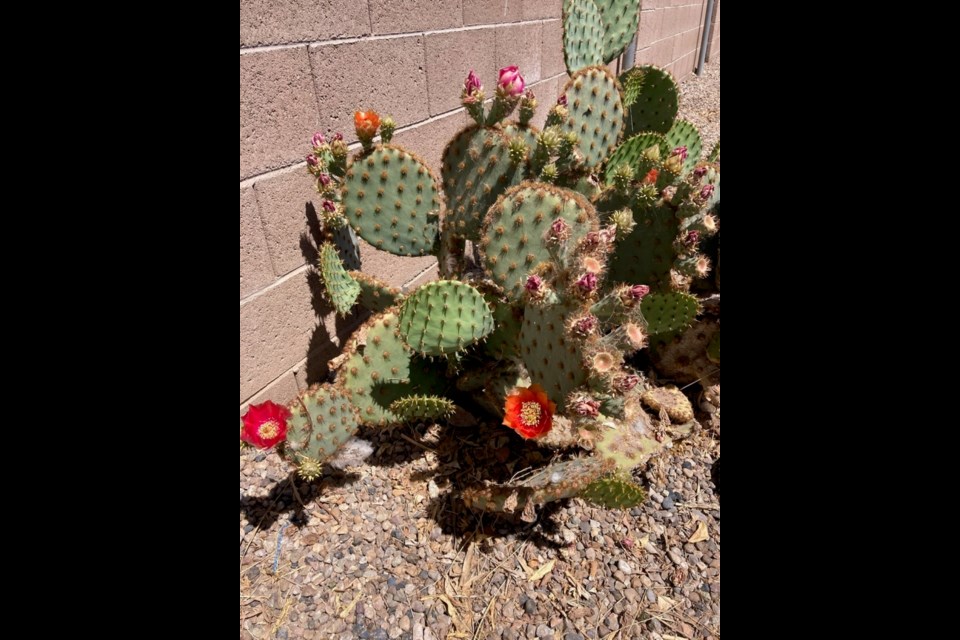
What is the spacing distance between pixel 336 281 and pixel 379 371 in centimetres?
44

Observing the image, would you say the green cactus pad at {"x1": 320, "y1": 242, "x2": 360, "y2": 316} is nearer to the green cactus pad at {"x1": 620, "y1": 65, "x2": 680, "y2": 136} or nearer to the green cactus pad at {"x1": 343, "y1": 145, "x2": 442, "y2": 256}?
the green cactus pad at {"x1": 343, "y1": 145, "x2": 442, "y2": 256}

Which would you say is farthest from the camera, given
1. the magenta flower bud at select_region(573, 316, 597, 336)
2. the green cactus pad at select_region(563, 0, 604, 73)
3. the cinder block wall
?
the green cactus pad at select_region(563, 0, 604, 73)

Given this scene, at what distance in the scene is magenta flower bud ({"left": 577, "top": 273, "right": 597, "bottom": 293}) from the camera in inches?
59.0

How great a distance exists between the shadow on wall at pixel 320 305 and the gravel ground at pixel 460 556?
55 cm

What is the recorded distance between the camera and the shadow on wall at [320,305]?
2.47m

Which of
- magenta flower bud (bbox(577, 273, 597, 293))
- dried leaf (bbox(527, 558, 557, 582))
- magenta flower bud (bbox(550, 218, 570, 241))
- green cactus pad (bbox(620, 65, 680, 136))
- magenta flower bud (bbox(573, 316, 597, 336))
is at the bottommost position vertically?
dried leaf (bbox(527, 558, 557, 582))

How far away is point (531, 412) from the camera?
5.89ft

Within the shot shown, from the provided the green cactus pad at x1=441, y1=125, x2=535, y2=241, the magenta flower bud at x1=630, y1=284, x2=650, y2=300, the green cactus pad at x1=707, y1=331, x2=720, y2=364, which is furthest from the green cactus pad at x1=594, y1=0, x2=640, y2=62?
the magenta flower bud at x1=630, y1=284, x2=650, y2=300

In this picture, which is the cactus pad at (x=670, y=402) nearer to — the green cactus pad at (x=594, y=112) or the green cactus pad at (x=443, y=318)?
the green cactus pad at (x=443, y=318)

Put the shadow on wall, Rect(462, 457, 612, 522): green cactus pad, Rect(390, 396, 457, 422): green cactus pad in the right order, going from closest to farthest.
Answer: Rect(462, 457, 612, 522): green cactus pad → Rect(390, 396, 457, 422): green cactus pad → the shadow on wall

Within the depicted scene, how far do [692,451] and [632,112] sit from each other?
7.00 feet

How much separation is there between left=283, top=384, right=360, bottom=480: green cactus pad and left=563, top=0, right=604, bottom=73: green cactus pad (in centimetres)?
218

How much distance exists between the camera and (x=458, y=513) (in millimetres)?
2012

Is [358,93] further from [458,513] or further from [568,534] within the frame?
[568,534]
